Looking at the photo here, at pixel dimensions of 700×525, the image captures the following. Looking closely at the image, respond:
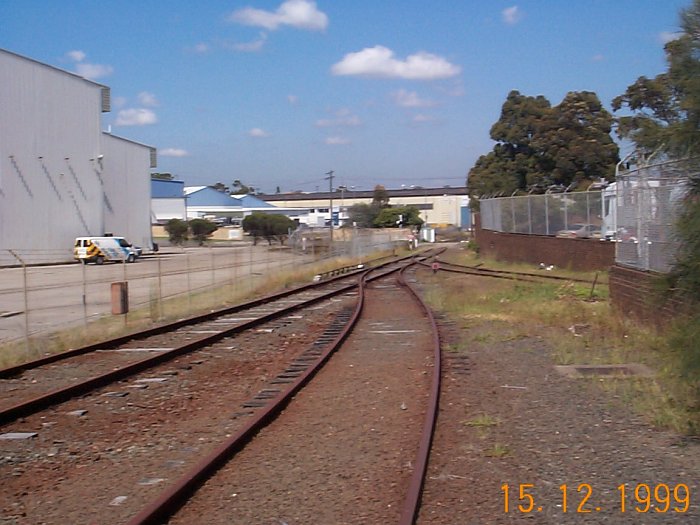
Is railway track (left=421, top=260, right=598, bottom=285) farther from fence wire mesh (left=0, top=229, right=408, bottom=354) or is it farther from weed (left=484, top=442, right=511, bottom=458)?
weed (left=484, top=442, right=511, bottom=458)

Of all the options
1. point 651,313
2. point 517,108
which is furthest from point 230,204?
point 651,313

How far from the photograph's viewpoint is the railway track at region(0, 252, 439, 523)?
722cm

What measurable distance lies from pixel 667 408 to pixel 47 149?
5539 centimetres

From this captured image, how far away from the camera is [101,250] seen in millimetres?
57031

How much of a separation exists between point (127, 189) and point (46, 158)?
16.5 m

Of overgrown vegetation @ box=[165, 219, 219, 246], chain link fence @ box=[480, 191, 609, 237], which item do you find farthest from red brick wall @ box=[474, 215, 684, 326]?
overgrown vegetation @ box=[165, 219, 219, 246]

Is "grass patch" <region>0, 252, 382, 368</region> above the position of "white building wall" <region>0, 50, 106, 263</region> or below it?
below

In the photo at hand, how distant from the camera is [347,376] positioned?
510 inches

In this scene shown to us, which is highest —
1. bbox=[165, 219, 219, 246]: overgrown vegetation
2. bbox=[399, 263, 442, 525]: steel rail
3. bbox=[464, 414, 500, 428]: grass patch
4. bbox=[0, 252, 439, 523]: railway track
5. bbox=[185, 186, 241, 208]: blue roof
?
bbox=[185, 186, 241, 208]: blue roof

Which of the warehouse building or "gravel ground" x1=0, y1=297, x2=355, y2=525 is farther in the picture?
the warehouse building

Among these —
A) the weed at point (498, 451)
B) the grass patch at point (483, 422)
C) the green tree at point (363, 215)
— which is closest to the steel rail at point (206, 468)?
the grass patch at point (483, 422)

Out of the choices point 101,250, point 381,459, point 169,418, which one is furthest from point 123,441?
point 101,250

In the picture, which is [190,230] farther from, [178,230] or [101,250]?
[101,250]

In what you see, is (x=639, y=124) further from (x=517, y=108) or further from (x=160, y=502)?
(x=517, y=108)
